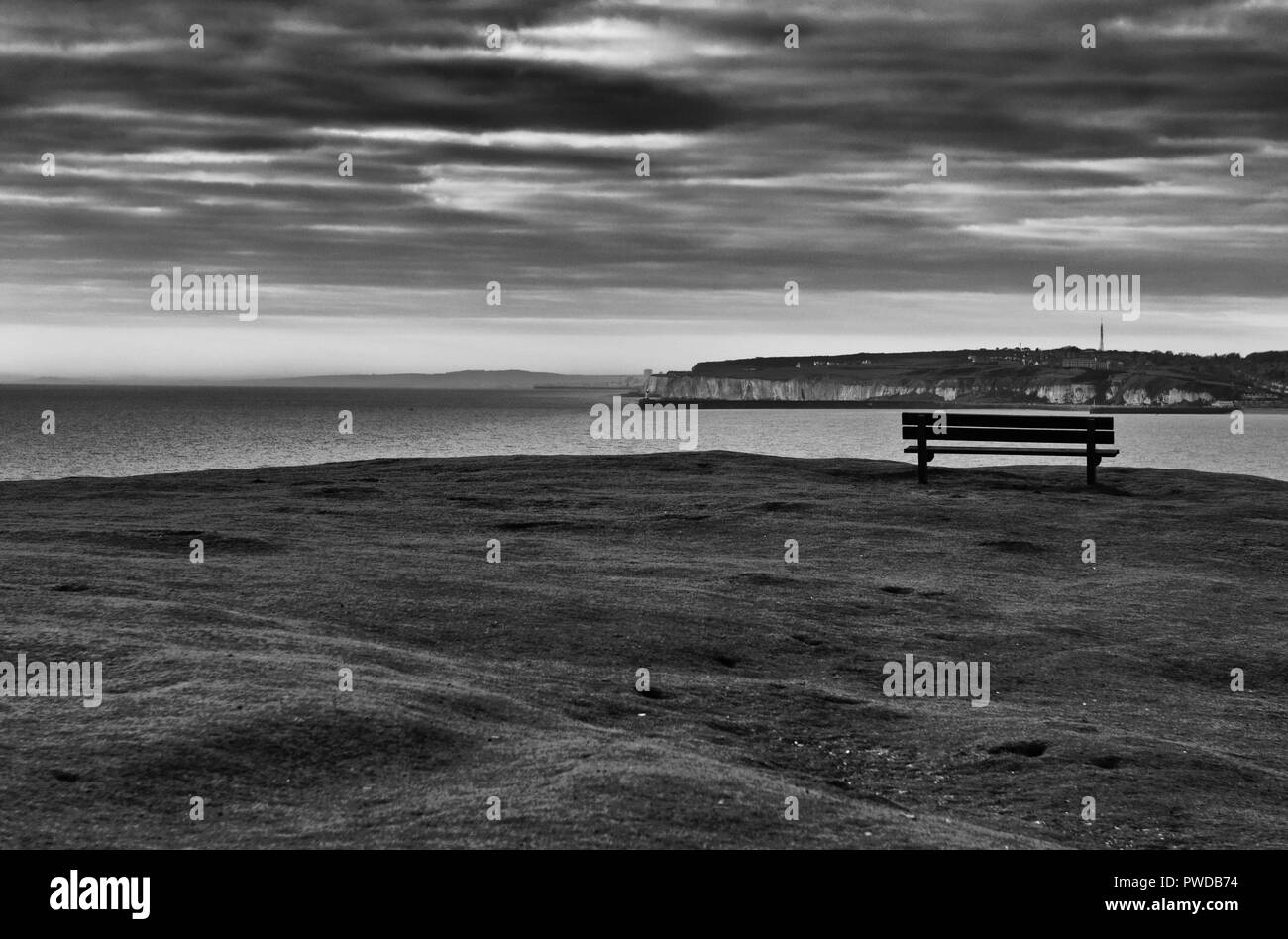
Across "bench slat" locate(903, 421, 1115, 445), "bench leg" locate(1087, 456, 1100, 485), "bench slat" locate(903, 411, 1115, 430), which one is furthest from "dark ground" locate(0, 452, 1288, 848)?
"bench slat" locate(903, 421, 1115, 445)

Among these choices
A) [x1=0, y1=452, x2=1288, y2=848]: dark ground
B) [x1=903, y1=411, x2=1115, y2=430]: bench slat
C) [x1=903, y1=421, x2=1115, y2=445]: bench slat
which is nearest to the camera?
[x1=0, y1=452, x2=1288, y2=848]: dark ground

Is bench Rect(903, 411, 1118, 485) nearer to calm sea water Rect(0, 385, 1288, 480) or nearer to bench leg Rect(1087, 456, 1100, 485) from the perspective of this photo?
bench leg Rect(1087, 456, 1100, 485)

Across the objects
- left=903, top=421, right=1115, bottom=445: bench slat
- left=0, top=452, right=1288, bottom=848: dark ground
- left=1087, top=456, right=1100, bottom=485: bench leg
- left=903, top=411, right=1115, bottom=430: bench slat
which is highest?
left=903, top=411, right=1115, bottom=430: bench slat

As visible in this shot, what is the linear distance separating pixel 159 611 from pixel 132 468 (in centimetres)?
8028

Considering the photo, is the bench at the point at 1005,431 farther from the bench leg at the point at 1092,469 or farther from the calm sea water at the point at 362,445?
the calm sea water at the point at 362,445

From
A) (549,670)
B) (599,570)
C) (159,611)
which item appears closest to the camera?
(549,670)

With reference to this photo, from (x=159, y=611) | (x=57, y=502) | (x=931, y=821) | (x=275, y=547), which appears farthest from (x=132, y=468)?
(x=931, y=821)

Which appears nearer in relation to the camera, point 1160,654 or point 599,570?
point 1160,654

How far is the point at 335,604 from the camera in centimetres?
1521

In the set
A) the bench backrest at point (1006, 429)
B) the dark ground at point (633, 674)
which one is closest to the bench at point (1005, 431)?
the bench backrest at point (1006, 429)

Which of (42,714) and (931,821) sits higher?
(42,714)

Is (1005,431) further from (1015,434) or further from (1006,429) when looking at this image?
(1015,434)

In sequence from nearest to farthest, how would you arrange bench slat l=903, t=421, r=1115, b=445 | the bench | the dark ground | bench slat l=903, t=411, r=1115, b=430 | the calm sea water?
the dark ground
bench slat l=903, t=411, r=1115, b=430
the bench
bench slat l=903, t=421, r=1115, b=445
the calm sea water
